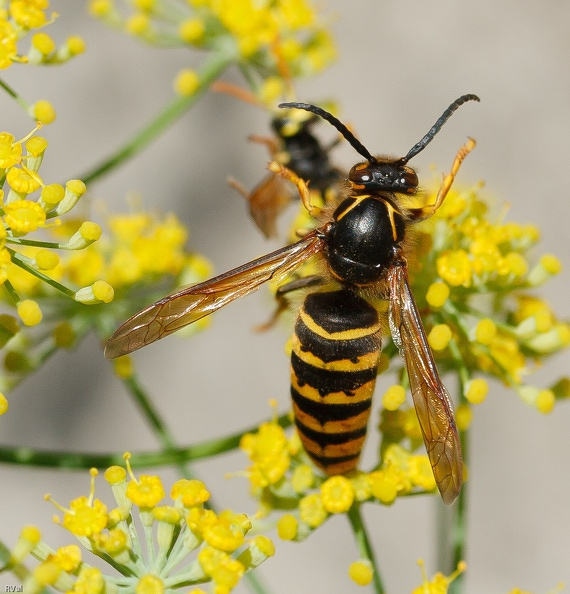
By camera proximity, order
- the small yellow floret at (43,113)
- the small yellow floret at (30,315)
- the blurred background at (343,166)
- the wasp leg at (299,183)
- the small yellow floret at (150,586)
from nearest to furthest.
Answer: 1. the small yellow floret at (150,586)
2. the small yellow floret at (30,315)
3. the small yellow floret at (43,113)
4. the wasp leg at (299,183)
5. the blurred background at (343,166)

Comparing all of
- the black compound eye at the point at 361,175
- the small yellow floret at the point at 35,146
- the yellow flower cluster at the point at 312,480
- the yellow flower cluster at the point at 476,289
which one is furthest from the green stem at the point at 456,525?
the small yellow floret at the point at 35,146

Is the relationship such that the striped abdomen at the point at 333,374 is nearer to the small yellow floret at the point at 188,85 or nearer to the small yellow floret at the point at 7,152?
the small yellow floret at the point at 7,152

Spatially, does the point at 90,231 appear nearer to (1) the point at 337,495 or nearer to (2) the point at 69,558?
(2) the point at 69,558

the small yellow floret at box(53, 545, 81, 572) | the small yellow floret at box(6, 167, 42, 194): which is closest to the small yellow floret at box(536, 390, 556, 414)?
the small yellow floret at box(53, 545, 81, 572)

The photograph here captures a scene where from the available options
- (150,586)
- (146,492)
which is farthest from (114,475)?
(150,586)

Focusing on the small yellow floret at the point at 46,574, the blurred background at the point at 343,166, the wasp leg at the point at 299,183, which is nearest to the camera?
the small yellow floret at the point at 46,574
